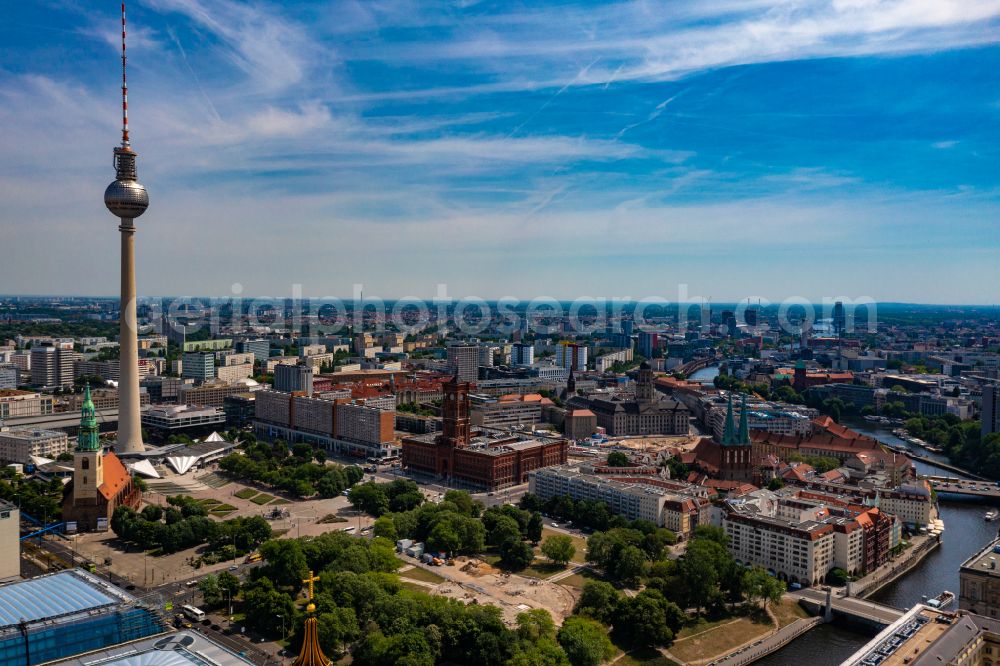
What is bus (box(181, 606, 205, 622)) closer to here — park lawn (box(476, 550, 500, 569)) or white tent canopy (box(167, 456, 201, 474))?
park lawn (box(476, 550, 500, 569))

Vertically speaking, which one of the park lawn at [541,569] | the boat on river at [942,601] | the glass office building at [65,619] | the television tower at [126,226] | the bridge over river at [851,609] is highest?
the television tower at [126,226]

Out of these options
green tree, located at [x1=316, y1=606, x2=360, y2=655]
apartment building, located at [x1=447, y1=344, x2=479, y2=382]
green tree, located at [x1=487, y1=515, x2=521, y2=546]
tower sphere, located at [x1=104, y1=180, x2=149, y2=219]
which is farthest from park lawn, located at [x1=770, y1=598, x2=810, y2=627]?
apartment building, located at [x1=447, y1=344, x2=479, y2=382]

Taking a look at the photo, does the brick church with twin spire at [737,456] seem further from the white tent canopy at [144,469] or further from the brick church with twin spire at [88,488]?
the white tent canopy at [144,469]

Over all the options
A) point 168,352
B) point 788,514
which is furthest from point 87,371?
point 788,514

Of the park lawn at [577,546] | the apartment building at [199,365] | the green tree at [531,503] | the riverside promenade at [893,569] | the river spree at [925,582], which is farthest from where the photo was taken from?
the apartment building at [199,365]

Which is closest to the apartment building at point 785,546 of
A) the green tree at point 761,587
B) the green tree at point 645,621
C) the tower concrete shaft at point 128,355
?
the green tree at point 761,587
